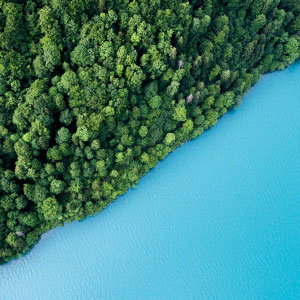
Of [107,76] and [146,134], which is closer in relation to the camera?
[107,76]

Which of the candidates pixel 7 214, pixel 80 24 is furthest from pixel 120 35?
pixel 7 214

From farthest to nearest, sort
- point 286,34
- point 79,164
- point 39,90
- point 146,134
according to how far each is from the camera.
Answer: point 286,34
point 146,134
point 79,164
point 39,90

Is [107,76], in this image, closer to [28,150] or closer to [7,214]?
[28,150]

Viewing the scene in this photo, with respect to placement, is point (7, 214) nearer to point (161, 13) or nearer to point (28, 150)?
point (28, 150)

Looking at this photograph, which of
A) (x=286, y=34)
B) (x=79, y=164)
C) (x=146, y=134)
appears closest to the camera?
(x=79, y=164)

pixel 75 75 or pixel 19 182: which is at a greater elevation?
pixel 75 75

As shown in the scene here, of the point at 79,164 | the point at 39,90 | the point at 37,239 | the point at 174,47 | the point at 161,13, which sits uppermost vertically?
the point at 161,13
